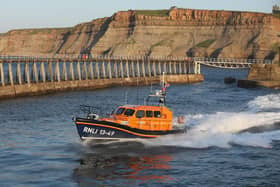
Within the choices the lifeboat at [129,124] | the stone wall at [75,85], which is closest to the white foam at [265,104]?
the stone wall at [75,85]

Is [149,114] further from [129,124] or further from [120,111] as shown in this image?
[120,111]

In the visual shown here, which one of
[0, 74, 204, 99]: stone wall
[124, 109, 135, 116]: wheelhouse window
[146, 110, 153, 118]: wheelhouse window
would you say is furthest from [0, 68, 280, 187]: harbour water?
[0, 74, 204, 99]: stone wall

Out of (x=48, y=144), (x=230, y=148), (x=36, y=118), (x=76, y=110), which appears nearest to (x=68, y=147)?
(x=48, y=144)

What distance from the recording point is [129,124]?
107 feet

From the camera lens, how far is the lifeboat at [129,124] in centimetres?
3186

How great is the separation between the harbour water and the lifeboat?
57 centimetres

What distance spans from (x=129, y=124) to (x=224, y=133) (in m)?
8.43

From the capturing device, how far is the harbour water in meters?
25.4

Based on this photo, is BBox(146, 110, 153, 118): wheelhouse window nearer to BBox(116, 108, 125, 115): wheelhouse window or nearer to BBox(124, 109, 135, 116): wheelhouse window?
BBox(124, 109, 135, 116): wheelhouse window

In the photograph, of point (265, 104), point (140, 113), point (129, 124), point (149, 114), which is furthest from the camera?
point (265, 104)

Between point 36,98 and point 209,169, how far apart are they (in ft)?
130

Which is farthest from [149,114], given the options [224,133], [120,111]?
[224,133]

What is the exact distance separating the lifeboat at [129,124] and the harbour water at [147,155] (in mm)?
570

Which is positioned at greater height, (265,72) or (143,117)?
(143,117)
